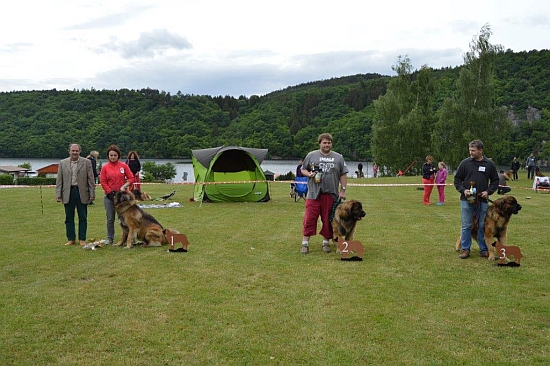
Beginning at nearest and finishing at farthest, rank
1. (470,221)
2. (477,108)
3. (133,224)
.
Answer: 1. (470,221)
2. (133,224)
3. (477,108)

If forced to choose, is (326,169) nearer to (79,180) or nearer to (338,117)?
(79,180)

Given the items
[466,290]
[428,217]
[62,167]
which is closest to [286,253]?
[466,290]

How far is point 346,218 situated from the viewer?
25.0ft

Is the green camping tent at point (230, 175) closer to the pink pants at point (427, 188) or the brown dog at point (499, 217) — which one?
the pink pants at point (427, 188)

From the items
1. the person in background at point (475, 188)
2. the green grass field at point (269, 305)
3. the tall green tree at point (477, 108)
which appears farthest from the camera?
the tall green tree at point (477, 108)

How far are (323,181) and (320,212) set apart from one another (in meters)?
0.54

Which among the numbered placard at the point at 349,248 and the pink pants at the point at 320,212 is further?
the pink pants at the point at 320,212

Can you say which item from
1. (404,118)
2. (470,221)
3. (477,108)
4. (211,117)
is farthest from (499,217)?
(211,117)

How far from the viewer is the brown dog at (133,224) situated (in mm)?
8211

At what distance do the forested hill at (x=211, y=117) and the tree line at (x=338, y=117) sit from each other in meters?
0.18

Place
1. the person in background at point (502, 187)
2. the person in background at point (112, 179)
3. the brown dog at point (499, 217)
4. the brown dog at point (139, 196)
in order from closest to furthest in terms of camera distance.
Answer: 1. the brown dog at point (499, 217)
2. the person in background at point (502, 187)
3. the person in background at point (112, 179)
4. the brown dog at point (139, 196)

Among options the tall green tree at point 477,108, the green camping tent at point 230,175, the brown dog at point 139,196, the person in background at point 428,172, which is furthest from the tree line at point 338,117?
the brown dog at point 139,196

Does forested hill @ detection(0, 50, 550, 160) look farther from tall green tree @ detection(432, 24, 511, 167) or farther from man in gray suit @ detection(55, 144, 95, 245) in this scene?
man in gray suit @ detection(55, 144, 95, 245)

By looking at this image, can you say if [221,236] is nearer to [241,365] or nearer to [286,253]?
[286,253]
